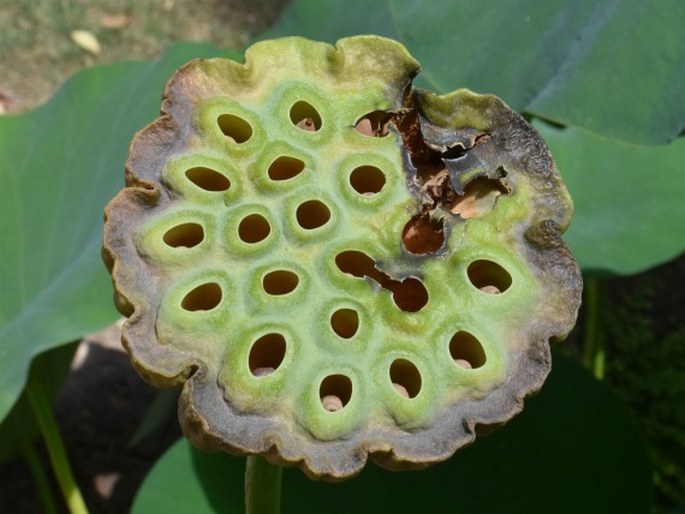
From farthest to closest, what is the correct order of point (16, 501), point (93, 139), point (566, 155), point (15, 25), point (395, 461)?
1. point (15, 25)
2. point (16, 501)
3. point (566, 155)
4. point (93, 139)
5. point (395, 461)

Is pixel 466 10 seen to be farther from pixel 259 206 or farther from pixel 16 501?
pixel 16 501

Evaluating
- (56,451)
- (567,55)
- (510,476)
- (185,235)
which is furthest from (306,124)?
Answer: (56,451)

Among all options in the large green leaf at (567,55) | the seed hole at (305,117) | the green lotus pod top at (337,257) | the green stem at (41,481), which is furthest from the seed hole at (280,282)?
the green stem at (41,481)

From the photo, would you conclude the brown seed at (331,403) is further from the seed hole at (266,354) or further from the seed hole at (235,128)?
the seed hole at (235,128)

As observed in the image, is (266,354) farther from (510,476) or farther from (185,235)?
(510,476)

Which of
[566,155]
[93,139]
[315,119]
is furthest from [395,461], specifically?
[566,155]

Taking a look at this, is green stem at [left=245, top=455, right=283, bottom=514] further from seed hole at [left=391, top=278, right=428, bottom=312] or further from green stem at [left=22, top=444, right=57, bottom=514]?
green stem at [left=22, top=444, right=57, bottom=514]

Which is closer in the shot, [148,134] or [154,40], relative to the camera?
[148,134]
